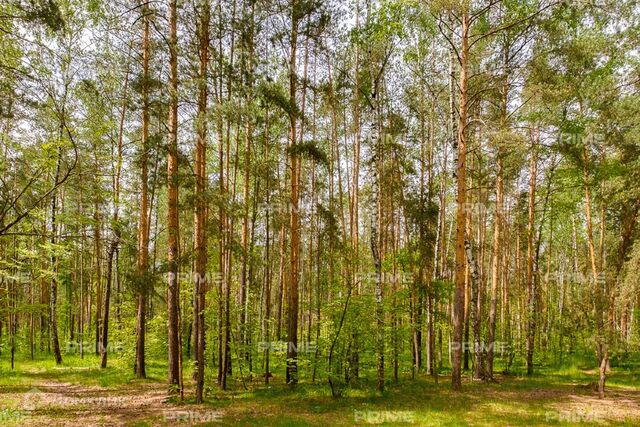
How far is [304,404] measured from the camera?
10.7 metres

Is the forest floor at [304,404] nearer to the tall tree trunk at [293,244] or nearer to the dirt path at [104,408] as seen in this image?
the dirt path at [104,408]

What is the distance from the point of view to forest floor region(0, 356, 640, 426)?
8922mm

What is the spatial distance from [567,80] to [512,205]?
517 inches

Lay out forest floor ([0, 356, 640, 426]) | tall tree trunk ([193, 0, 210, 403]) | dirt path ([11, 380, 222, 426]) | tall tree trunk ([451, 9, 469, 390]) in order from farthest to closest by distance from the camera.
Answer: tall tree trunk ([451, 9, 469, 390]) < tall tree trunk ([193, 0, 210, 403]) < forest floor ([0, 356, 640, 426]) < dirt path ([11, 380, 222, 426])

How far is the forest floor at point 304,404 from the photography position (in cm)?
892

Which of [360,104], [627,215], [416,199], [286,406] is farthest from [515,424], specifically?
[360,104]

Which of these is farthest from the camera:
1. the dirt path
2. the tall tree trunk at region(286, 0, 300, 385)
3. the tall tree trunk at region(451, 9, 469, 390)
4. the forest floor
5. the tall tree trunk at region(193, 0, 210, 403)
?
the tall tree trunk at region(451, 9, 469, 390)

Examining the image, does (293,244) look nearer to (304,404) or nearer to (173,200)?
(173,200)

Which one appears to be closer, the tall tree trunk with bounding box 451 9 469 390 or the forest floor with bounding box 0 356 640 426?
the forest floor with bounding box 0 356 640 426

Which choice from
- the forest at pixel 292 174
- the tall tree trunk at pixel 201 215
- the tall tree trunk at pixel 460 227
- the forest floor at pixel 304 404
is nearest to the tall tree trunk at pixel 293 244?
the forest at pixel 292 174


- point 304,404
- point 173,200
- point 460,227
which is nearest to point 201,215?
point 173,200

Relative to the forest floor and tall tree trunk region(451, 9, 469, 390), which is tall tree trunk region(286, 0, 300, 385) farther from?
tall tree trunk region(451, 9, 469, 390)

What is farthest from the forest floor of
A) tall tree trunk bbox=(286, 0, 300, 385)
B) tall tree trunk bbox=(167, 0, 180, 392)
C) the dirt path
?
tall tree trunk bbox=(286, 0, 300, 385)

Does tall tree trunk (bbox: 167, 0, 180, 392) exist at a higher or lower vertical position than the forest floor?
higher
